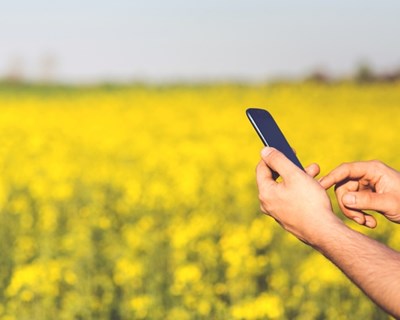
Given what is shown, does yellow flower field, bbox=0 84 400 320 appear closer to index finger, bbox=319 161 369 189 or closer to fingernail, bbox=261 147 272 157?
index finger, bbox=319 161 369 189

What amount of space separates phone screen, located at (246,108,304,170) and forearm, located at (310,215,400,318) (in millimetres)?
212

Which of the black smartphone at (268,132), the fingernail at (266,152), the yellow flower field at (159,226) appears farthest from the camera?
the yellow flower field at (159,226)

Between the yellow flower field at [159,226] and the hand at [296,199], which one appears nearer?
the hand at [296,199]

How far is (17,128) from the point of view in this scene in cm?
1163

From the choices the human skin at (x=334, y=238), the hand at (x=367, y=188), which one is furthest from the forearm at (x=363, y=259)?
the hand at (x=367, y=188)

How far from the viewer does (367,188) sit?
211cm

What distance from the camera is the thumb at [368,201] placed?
195 centimetres

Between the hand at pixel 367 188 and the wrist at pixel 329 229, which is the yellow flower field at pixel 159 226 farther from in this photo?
the wrist at pixel 329 229

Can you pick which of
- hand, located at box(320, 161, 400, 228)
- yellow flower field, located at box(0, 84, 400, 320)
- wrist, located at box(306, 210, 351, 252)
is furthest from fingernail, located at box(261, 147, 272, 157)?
yellow flower field, located at box(0, 84, 400, 320)

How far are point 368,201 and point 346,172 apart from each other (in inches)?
3.4

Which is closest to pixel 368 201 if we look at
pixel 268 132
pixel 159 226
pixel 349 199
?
pixel 349 199

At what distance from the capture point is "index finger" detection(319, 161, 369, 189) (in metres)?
2.02

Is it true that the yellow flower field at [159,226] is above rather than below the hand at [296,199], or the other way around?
above

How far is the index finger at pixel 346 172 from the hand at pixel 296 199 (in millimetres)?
289
